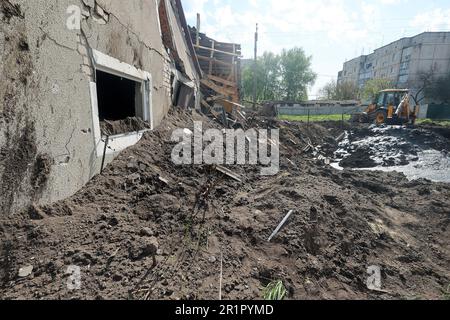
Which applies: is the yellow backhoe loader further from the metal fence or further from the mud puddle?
the metal fence

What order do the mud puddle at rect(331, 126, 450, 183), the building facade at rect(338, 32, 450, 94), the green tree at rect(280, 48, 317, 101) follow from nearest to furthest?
the mud puddle at rect(331, 126, 450, 183)
the building facade at rect(338, 32, 450, 94)
the green tree at rect(280, 48, 317, 101)

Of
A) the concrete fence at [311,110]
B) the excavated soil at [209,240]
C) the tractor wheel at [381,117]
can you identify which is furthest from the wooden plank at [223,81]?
the concrete fence at [311,110]

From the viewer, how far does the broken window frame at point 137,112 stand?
390 centimetres

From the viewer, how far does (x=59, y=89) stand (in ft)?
10.3

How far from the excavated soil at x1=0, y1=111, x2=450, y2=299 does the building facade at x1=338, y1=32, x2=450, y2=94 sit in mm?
43212

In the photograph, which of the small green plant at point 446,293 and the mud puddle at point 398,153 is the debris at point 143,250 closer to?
the small green plant at point 446,293

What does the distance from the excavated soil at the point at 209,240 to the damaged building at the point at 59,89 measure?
30 centimetres

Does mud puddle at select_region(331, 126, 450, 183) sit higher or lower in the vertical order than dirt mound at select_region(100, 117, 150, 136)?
lower

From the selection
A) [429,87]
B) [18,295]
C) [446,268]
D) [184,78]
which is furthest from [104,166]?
[429,87]

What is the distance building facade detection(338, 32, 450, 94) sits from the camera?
36.5 m

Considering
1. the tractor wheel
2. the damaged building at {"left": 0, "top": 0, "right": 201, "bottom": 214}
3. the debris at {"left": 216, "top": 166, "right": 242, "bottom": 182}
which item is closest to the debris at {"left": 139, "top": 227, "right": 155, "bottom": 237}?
the damaged building at {"left": 0, "top": 0, "right": 201, "bottom": 214}

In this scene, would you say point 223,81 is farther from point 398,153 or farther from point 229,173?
point 229,173

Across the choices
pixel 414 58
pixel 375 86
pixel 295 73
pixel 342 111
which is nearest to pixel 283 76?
pixel 295 73

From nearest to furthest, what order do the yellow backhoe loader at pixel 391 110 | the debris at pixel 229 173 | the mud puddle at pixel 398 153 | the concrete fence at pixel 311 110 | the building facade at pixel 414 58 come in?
the debris at pixel 229 173 → the mud puddle at pixel 398 153 → the yellow backhoe loader at pixel 391 110 → the concrete fence at pixel 311 110 → the building facade at pixel 414 58
